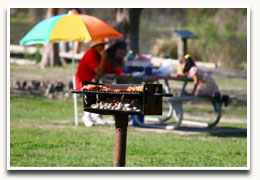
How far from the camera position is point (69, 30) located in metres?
10.8

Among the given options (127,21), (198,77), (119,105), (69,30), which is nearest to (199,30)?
(127,21)

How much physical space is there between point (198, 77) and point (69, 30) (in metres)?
2.57

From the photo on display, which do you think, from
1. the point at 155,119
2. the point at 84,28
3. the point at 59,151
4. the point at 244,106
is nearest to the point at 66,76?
the point at 244,106

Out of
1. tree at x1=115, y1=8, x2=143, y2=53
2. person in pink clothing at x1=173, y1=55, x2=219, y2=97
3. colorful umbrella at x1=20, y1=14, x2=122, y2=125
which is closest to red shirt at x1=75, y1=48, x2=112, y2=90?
colorful umbrella at x1=20, y1=14, x2=122, y2=125

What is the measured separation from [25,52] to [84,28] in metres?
14.7

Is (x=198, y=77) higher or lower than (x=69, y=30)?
lower

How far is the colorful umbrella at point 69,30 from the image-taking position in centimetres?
1063

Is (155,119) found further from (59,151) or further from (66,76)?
(66,76)

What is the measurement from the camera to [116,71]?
12.0 metres

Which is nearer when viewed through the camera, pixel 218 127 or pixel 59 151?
pixel 59 151

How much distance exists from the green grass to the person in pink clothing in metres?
0.90

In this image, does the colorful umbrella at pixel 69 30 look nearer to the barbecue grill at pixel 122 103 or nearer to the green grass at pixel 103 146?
the green grass at pixel 103 146

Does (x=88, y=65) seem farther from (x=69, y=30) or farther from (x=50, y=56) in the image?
(x=50, y=56)

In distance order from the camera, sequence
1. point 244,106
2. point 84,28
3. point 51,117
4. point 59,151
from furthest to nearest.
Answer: point 244,106, point 51,117, point 84,28, point 59,151
